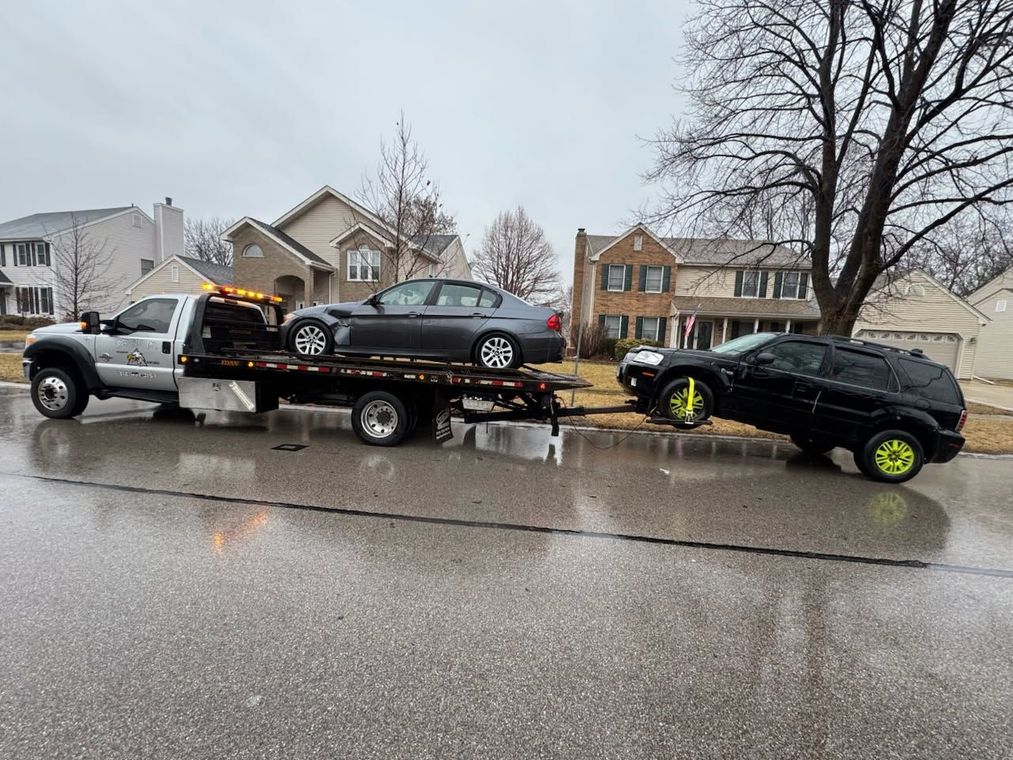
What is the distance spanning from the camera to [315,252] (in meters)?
25.0

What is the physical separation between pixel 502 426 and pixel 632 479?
10.8 feet

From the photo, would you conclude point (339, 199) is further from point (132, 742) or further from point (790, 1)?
point (132, 742)

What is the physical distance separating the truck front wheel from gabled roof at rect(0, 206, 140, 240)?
109 feet

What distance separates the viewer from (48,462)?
5.57m

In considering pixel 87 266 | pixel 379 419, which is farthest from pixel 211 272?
pixel 379 419

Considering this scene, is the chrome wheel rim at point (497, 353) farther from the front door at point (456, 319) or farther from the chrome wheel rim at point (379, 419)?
the chrome wheel rim at point (379, 419)

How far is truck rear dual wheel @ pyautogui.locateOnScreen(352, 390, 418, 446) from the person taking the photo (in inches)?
270

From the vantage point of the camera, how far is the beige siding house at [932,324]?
84.1 feet

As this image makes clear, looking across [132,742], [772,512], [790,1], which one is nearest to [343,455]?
[132,742]

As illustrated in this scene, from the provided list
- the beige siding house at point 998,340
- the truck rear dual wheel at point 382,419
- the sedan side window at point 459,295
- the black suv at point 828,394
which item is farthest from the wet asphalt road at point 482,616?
the beige siding house at point 998,340

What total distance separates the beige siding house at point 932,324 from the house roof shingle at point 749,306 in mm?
2749

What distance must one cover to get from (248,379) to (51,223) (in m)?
41.5

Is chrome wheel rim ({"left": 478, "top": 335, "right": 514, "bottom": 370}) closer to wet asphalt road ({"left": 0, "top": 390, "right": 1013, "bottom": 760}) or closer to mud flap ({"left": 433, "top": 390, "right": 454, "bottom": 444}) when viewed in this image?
mud flap ({"left": 433, "top": 390, "right": 454, "bottom": 444})

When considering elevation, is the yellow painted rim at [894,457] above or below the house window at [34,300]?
below
